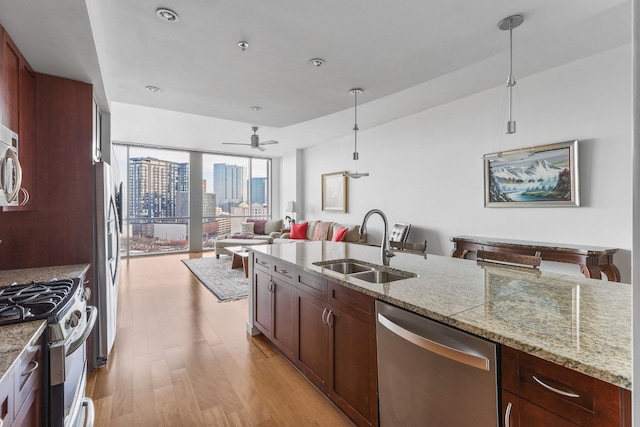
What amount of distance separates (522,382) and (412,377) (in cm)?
46

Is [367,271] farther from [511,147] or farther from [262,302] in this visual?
[511,147]

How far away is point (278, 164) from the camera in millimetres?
9469

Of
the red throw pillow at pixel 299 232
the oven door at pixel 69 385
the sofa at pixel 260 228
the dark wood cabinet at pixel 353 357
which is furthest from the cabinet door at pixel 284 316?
the sofa at pixel 260 228

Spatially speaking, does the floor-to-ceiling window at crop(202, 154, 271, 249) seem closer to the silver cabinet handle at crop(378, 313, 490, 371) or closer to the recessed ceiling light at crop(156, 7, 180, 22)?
the recessed ceiling light at crop(156, 7, 180, 22)

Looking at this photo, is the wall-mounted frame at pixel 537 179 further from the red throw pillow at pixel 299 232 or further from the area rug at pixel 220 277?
the red throw pillow at pixel 299 232

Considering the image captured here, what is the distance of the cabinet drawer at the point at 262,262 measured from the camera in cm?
266

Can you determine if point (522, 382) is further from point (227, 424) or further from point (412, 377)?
point (227, 424)

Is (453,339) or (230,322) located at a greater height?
(453,339)

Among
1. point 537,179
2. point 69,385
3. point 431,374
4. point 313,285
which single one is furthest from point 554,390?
point 537,179

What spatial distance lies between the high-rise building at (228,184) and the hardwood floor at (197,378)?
5.06m

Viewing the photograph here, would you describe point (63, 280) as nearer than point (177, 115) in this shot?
Yes

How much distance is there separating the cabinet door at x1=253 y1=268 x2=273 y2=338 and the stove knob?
1309 mm

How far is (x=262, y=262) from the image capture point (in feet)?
9.17

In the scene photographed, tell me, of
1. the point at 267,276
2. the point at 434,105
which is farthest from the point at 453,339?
the point at 434,105
